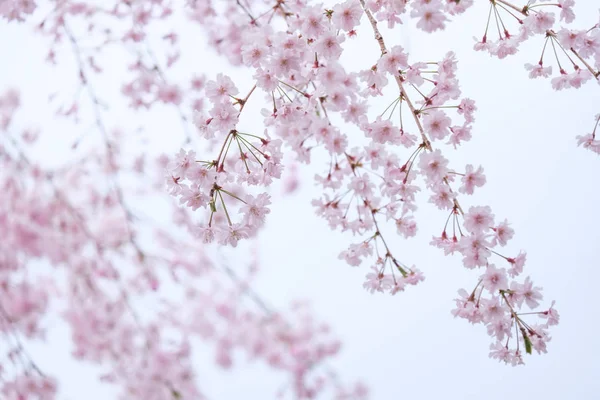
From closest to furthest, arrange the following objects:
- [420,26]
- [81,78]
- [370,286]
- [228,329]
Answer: [420,26]
[370,286]
[81,78]
[228,329]

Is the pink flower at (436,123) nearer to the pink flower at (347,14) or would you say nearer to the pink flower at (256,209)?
the pink flower at (347,14)

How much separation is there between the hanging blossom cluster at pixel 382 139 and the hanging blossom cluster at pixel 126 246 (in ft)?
0.06

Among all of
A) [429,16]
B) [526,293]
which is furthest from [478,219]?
[429,16]

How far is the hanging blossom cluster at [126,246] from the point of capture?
2.34 metres

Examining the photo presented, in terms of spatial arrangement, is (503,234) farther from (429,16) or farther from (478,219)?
(429,16)

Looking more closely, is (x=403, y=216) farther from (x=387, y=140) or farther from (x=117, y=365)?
(x=117, y=365)

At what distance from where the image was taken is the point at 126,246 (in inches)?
163

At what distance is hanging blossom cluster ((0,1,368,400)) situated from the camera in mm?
2336

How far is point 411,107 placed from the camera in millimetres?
1220

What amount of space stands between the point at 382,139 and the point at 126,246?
336cm

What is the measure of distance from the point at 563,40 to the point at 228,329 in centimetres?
444

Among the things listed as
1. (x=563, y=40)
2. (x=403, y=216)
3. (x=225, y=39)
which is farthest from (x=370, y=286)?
(x=225, y=39)

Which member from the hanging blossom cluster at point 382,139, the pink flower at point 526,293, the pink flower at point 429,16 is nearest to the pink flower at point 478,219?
the hanging blossom cluster at point 382,139

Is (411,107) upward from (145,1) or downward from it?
downward
